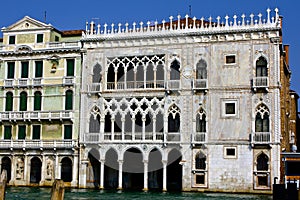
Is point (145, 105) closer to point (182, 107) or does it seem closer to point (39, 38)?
point (182, 107)

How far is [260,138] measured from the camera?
3059 centimetres

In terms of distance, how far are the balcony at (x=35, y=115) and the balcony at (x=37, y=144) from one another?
1352 mm

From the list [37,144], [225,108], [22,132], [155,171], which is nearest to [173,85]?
[225,108]

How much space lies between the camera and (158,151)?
1296 inches

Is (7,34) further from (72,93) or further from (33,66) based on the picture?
(72,93)

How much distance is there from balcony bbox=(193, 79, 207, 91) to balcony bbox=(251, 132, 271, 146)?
377 centimetres

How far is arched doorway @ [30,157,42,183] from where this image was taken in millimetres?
35344

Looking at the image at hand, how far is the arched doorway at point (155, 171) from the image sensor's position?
32875 millimetres

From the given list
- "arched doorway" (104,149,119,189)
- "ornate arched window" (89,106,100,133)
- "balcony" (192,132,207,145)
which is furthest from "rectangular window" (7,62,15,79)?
"balcony" (192,132,207,145)

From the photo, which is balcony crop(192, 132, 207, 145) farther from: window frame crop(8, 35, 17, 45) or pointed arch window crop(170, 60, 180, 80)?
window frame crop(8, 35, 17, 45)

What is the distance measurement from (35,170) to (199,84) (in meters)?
11.6

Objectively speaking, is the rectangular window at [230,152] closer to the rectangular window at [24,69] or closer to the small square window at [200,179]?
the small square window at [200,179]

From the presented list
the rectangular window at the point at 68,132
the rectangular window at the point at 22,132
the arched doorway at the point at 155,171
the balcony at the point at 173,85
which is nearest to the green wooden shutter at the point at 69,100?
the rectangular window at the point at 68,132

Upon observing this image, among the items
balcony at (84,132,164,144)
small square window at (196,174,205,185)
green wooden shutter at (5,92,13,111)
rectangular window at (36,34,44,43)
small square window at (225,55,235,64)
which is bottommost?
small square window at (196,174,205,185)
